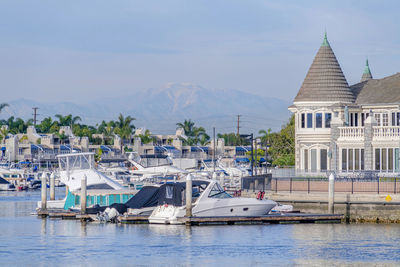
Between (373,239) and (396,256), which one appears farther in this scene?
(373,239)

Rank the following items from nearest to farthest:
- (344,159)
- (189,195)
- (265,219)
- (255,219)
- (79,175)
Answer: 1. (189,195)
2. (255,219)
3. (265,219)
4. (344,159)
5. (79,175)

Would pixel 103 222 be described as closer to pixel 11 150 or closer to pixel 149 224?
pixel 149 224

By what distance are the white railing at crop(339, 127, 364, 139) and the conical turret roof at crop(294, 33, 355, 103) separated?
129 inches

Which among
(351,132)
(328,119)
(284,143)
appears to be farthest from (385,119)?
(284,143)

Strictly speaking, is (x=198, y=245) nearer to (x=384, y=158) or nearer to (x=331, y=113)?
(x=384, y=158)

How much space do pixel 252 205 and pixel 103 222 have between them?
33.3ft

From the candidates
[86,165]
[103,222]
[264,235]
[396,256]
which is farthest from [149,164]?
[396,256]

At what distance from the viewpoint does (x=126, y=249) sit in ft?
150

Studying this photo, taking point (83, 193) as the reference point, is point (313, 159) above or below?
above

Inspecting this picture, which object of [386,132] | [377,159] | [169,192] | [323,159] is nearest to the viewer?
[169,192]

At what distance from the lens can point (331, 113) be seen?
7012 centimetres

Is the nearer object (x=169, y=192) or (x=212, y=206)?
(x=212, y=206)

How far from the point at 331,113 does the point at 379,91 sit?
5103mm

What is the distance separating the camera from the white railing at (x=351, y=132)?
219 feet
